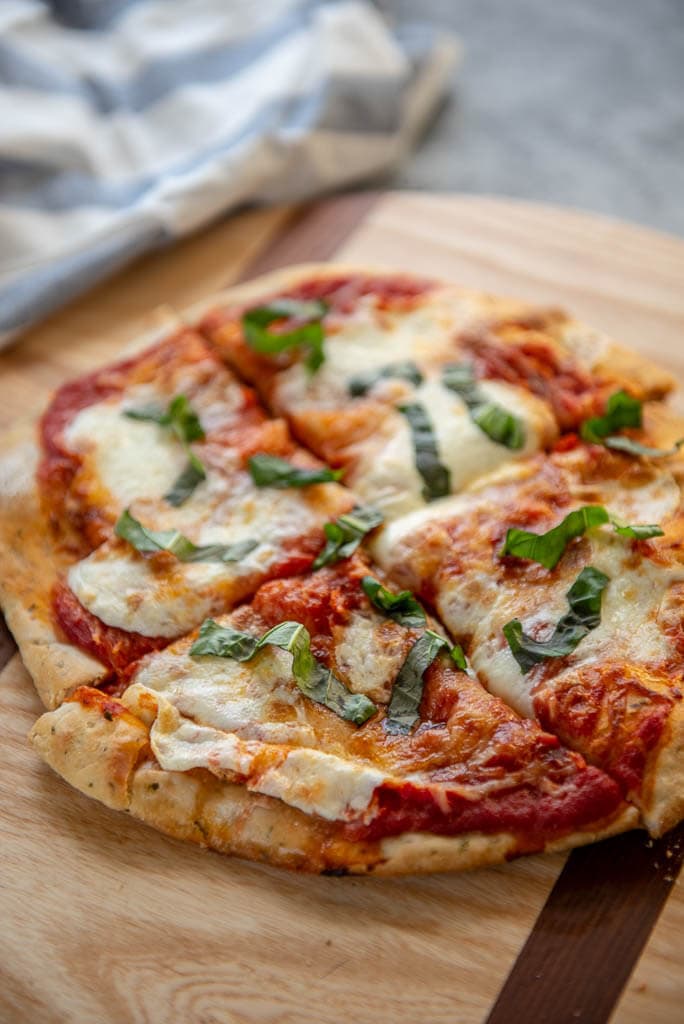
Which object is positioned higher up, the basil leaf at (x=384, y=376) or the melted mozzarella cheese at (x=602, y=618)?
the basil leaf at (x=384, y=376)

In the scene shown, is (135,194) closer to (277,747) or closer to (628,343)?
(628,343)

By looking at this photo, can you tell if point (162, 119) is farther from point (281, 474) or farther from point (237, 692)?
point (237, 692)

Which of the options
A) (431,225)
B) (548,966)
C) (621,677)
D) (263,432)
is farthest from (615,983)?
(431,225)

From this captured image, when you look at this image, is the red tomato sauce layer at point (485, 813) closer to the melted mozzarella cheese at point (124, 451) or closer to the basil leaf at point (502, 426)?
the basil leaf at point (502, 426)

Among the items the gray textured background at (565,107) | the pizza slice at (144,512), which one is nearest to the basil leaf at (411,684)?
the pizza slice at (144,512)

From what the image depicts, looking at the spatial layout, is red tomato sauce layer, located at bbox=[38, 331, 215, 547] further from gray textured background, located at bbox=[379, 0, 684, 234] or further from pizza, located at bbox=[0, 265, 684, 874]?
gray textured background, located at bbox=[379, 0, 684, 234]

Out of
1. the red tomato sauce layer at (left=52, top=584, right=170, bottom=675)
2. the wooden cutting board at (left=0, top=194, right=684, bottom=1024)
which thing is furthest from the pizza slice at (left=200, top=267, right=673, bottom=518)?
the wooden cutting board at (left=0, top=194, right=684, bottom=1024)
